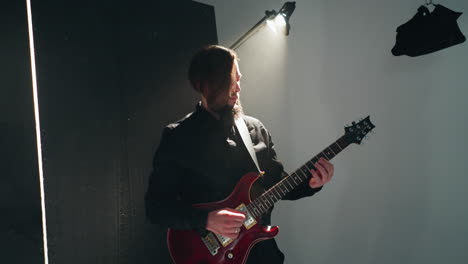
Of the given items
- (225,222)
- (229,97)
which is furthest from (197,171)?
(229,97)

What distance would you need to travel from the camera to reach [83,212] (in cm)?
140

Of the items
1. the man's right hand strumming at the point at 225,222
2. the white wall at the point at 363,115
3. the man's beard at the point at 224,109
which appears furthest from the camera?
the white wall at the point at 363,115

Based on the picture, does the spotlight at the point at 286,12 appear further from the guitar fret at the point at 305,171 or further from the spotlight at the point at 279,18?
the guitar fret at the point at 305,171

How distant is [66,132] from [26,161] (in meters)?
0.19

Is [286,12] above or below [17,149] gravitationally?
above

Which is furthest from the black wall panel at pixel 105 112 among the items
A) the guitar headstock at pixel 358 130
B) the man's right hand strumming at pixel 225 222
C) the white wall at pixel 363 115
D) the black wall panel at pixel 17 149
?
the guitar headstock at pixel 358 130

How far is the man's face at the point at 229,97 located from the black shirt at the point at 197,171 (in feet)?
0.18

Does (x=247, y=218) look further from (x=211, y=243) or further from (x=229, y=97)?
(x=229, y=97)

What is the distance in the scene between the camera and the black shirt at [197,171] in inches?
48.6

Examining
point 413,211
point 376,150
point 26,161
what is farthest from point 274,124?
point 26,161

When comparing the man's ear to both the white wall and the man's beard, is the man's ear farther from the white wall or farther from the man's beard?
the white wall

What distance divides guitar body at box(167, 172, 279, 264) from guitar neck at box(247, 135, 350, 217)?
4 cm

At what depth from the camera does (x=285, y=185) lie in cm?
139

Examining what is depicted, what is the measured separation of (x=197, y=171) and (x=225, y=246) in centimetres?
33
